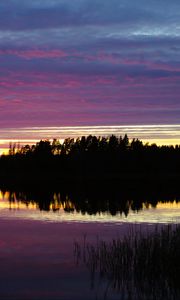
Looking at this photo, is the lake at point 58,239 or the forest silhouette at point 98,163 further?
the forest silhouette at point 98,163

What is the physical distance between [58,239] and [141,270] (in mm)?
10616

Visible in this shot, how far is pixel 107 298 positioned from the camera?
17.1m

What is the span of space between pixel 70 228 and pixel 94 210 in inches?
498

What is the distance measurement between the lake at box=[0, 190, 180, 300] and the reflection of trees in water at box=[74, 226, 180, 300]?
14 centimetres

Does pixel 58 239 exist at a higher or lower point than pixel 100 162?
lower

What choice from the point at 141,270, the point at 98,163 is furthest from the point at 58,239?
the point at 98,163

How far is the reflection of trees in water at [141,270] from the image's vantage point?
17344 mm

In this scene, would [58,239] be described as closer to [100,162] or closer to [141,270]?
[141,270]

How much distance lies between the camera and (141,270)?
18.8 meters

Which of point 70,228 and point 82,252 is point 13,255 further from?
A: point 70,228

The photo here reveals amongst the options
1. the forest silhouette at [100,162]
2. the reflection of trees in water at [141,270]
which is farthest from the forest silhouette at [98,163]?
the reflection of trees in water at [141,270]

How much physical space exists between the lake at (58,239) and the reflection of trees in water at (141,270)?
14cm

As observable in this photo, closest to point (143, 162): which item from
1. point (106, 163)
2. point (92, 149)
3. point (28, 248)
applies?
point (106, 163)

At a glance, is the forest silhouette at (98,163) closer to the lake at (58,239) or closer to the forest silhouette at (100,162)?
the forest silhouette at (100,162)
